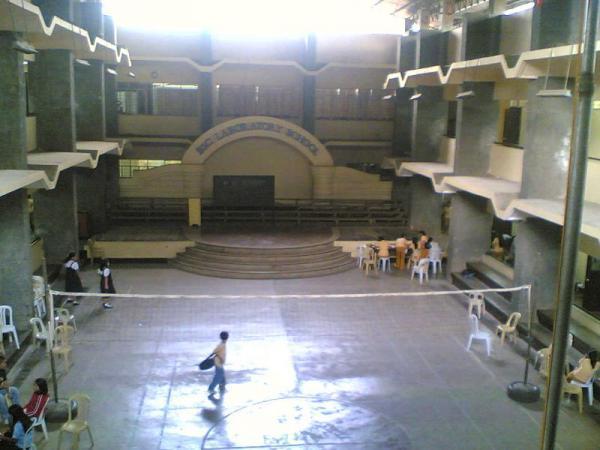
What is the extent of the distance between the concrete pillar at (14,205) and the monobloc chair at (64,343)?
104 centimetres

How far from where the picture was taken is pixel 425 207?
72.4 ft

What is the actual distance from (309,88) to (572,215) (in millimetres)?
23104

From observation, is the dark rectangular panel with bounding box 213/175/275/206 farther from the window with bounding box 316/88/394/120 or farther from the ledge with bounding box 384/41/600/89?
the ledge with bounding box 384/41/600/89

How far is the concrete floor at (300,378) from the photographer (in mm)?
9172

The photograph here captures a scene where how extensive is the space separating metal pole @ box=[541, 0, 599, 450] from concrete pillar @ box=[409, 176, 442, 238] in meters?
18.7

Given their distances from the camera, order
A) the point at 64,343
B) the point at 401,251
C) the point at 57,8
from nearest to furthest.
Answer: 1. the point at 64,343
2. the point at 57,8
3. the point at 401,251

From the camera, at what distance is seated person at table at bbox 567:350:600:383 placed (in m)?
10.1

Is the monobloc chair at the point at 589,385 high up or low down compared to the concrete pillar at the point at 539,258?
down

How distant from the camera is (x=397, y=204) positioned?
78.7ft

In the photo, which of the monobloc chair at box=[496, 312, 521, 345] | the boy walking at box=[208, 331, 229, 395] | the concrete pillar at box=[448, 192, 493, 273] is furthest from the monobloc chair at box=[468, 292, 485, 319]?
the boy walking at box=[208, 331, 229, 395]

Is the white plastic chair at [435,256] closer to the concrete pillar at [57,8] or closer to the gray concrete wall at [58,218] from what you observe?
the gray concrete wall at [58,218]

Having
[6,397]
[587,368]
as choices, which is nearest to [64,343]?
[6,397]

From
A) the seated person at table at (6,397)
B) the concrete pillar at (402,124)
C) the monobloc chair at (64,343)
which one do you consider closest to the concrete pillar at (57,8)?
the monobloc chair at (64,343)

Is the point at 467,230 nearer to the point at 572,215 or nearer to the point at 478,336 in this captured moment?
the point at 478,336
